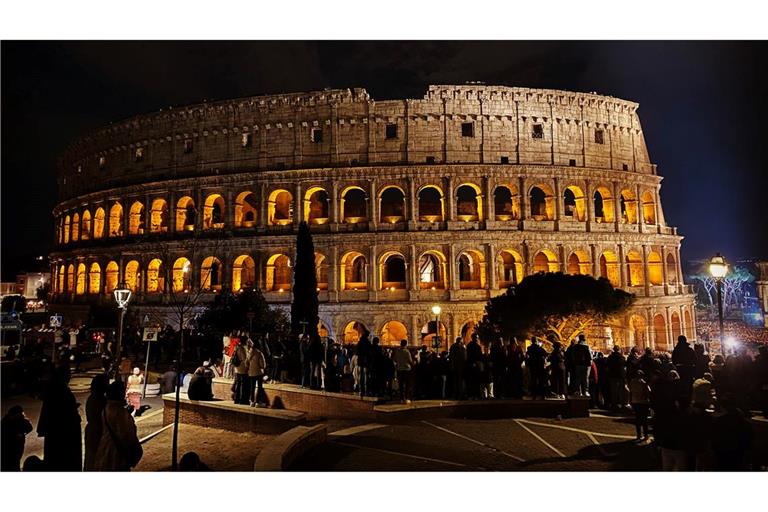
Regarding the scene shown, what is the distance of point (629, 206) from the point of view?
27.1 m

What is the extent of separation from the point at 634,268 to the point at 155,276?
1039 inches

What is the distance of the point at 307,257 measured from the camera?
20328mm

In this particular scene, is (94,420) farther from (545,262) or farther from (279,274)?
(545,262)

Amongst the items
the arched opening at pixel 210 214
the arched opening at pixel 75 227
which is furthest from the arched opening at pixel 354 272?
the arched opening at pixel 75 227

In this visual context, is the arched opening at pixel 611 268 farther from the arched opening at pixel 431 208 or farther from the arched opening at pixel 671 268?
the arched opening at pixel 431 208

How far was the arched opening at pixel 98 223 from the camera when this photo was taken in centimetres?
3034

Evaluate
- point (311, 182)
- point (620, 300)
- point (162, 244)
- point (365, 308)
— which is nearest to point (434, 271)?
point (365, 308)

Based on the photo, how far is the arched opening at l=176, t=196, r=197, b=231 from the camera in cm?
2702

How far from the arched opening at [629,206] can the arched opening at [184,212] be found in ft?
76.7

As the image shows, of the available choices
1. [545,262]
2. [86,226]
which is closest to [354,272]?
[545,262]

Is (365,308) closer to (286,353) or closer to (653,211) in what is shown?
(286,353)

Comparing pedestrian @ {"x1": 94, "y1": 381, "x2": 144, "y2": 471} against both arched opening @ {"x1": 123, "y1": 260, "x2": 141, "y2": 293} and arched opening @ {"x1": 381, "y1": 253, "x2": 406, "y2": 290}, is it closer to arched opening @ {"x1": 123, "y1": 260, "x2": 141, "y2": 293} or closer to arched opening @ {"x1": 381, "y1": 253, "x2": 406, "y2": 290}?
arched opening @ {"x1": 381, "y1": 253, "x2": 406, "y2": 290}

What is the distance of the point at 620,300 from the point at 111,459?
18.5 metres

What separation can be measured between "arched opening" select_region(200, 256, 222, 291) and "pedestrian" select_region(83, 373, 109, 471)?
66.5 ft
